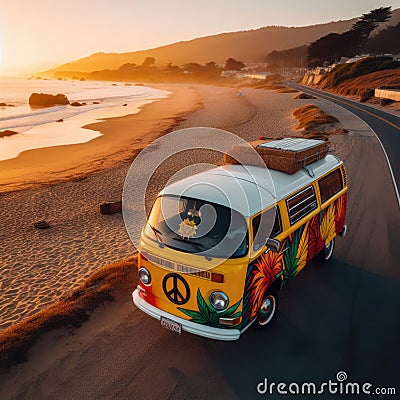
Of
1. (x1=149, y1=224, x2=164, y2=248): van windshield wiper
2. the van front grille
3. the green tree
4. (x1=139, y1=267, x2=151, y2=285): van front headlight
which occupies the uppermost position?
the green tree

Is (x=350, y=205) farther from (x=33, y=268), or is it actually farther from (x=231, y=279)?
(x=33, y=268)

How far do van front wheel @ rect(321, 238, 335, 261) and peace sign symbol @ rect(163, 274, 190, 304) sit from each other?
461cm

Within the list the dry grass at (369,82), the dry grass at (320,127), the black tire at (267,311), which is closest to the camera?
the black tire at (267,311)

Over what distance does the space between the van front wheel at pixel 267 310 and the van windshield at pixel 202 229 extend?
1.67 meters

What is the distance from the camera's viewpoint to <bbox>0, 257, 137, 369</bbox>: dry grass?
6.47 m

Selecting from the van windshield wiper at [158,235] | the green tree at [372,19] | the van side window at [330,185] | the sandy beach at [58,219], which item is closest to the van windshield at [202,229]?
the van windshield wiper at [158,235]

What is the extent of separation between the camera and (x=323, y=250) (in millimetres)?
9000

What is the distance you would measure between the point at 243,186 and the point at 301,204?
1.54 m

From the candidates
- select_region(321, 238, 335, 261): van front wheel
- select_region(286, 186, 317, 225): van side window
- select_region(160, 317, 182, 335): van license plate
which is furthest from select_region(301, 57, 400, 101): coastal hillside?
select_region(160, 317, 182, 335): van license plate

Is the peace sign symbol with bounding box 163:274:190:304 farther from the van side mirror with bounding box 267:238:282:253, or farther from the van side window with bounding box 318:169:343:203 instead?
the van side window with bounding box 318:169:343:203

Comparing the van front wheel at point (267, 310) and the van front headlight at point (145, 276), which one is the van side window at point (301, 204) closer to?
the van front wheel at point (267, 310)

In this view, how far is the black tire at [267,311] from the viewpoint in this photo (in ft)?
22.0

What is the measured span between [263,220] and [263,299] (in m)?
1.55

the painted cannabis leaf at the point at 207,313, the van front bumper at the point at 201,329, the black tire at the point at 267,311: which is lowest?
the black tire at the point at 267,311
